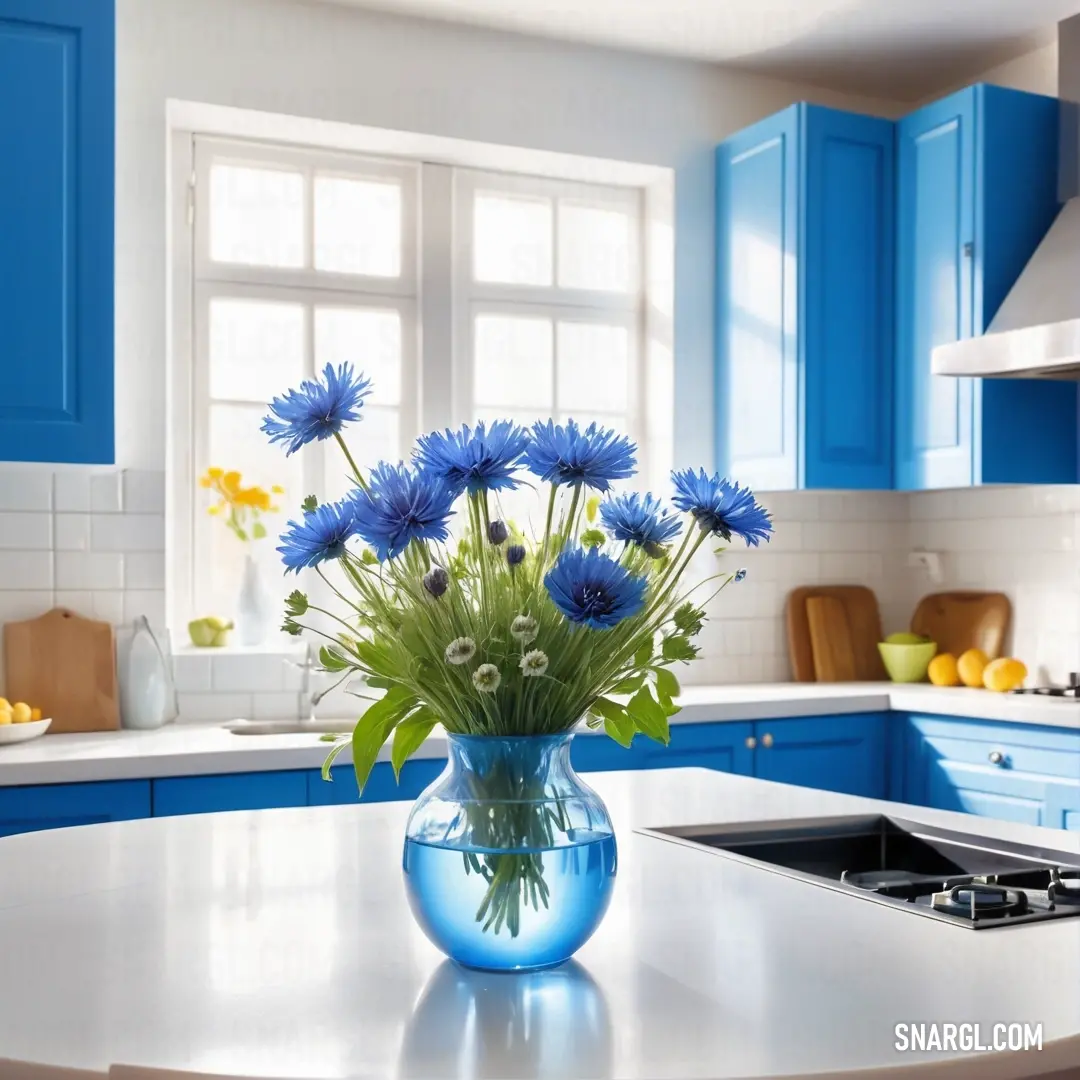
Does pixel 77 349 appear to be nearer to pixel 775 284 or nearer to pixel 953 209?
pixel 775 284

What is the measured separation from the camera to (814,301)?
400 centimetres

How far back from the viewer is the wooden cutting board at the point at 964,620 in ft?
13.7

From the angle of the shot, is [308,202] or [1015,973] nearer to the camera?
[1015,973]

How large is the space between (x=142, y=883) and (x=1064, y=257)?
3069 mm

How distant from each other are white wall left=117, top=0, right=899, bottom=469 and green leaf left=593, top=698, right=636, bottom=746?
2.62m

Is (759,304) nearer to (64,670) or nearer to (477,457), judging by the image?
(64,670)

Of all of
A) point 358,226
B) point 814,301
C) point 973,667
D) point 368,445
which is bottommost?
point 973,667

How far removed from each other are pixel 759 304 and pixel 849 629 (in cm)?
112

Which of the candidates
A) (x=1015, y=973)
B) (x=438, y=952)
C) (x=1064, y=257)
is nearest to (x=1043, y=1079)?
(x=1015, y=973)

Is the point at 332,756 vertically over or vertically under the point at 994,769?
over

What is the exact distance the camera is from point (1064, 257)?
3672 millimetres

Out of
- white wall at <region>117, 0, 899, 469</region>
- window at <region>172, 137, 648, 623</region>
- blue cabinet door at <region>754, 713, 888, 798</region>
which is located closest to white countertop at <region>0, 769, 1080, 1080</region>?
blue cabinet door at <region>754, 713, 888, 798</region>

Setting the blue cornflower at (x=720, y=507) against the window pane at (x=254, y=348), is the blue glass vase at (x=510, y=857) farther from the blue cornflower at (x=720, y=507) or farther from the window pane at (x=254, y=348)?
the window pane at (x=254, y=348)

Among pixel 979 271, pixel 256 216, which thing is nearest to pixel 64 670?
pixel 256 216
